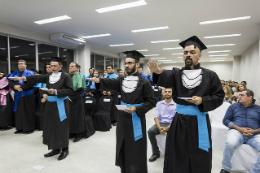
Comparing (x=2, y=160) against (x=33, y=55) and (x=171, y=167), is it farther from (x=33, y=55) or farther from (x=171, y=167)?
(x=33, y=55)

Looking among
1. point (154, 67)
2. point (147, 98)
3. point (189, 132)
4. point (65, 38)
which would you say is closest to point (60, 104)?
point (147, 98)

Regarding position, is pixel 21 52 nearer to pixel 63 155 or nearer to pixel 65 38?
pixel 65 38

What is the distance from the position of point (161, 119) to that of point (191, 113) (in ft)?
5.39

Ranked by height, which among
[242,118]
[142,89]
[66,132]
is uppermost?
[142,89]

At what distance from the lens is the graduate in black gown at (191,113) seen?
157 centimetres

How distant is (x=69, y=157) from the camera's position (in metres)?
3.07

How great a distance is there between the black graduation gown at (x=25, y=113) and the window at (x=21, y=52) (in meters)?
2.67

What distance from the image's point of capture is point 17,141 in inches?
153

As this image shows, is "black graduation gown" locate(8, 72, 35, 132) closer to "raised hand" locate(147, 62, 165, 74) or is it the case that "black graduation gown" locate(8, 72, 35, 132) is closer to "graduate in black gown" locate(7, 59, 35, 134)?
"graduate in black gown" locate(7, 59, 35, 134)

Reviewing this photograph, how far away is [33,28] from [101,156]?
6.20 meters

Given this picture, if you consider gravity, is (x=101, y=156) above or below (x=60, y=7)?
below

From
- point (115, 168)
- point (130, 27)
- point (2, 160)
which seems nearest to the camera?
point (115, 168)

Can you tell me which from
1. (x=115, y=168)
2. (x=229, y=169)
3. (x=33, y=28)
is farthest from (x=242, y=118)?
(x=33, y=28)

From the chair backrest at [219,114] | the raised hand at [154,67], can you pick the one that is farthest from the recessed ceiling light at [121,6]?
the raised hand at [154,67]
